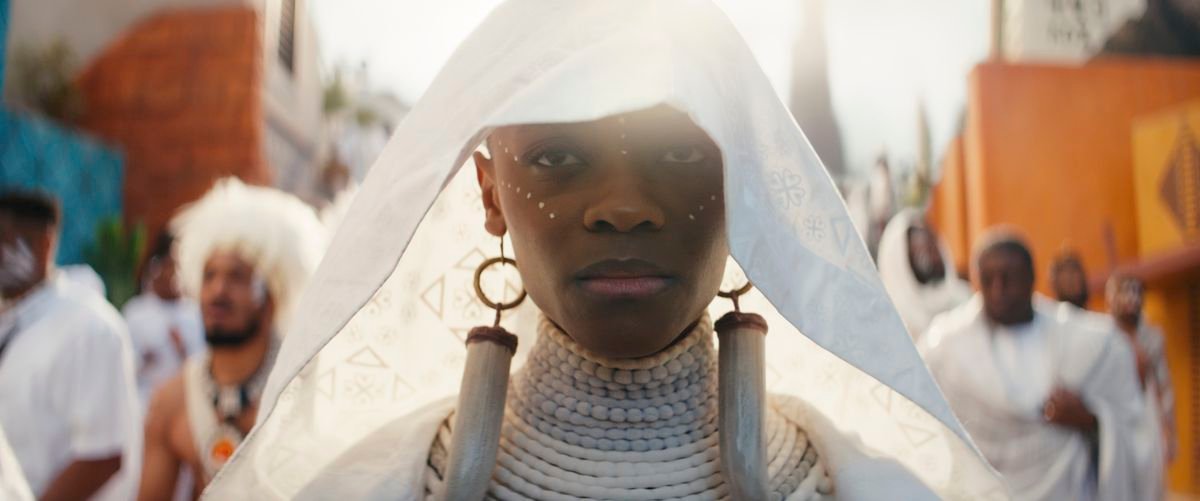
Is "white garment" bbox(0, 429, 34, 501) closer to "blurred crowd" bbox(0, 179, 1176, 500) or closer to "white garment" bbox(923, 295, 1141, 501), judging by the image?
"blurred crowd" bbox(0, 179, 1176, 500)

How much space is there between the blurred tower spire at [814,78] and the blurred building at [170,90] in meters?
24.0

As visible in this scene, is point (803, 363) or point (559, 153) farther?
point (803, 363)

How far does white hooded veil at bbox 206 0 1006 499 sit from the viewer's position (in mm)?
1298

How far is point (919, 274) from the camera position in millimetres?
6879

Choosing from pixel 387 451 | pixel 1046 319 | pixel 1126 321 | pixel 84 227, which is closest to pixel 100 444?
pixel 387 451

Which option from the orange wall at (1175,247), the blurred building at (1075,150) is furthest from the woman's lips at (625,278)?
the blurred building at (1075,150)

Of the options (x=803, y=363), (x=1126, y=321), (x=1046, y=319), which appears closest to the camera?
(x=803, y=363)

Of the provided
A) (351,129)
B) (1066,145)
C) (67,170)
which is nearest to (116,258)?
(67,170)

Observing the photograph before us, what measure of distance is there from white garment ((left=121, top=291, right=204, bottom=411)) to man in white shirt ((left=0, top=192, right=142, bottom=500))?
1919mm

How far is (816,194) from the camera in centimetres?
142

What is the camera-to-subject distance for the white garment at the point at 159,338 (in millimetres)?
5750

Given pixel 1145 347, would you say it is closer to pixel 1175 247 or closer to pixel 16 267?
pixel 1175 247

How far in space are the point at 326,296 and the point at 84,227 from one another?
9.32m

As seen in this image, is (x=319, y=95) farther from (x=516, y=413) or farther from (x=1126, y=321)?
(x=516, y=413)
